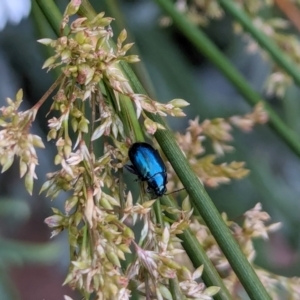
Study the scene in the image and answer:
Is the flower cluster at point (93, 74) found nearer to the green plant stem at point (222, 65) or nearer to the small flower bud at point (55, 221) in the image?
the small flower bud at point (55, 221)

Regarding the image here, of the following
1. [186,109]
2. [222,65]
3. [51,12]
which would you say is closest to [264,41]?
[222,65]

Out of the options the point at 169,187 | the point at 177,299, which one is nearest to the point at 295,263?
the point at 169,187

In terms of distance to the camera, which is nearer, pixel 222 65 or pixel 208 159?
pixel 208 159

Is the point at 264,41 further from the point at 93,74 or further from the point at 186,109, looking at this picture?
the point at 186,109

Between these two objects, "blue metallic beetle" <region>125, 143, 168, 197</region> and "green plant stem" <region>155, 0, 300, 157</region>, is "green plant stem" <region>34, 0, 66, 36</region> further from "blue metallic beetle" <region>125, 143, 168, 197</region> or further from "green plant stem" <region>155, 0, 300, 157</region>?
"green plant stem" <region>155, 0, 300, 157</region>

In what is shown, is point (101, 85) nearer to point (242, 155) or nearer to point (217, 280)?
point (217, 280)

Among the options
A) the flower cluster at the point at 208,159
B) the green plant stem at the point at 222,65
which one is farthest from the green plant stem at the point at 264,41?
the flower cluster at the point at 208,159
